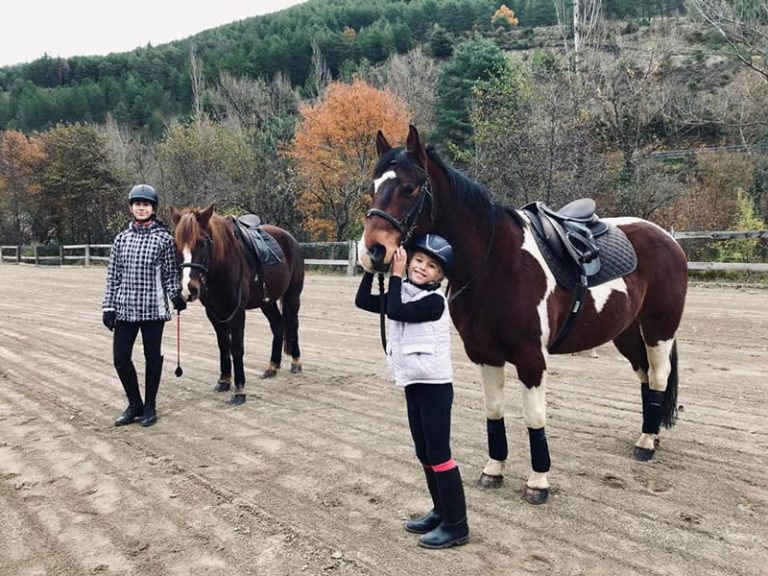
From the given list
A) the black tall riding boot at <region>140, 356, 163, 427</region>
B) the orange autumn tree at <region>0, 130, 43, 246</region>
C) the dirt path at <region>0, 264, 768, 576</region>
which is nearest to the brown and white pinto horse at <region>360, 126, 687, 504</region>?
the dirt path at <region>0, 264, 768, 576</region>

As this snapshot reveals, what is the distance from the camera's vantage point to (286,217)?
23828 mm

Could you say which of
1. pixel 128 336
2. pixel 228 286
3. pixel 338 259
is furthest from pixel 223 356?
pixel 338 259

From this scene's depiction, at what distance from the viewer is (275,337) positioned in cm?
670

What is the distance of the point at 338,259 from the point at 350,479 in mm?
16421

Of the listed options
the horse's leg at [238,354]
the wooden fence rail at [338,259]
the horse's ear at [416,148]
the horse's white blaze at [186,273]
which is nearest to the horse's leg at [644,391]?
the horse's ear at [416,148]

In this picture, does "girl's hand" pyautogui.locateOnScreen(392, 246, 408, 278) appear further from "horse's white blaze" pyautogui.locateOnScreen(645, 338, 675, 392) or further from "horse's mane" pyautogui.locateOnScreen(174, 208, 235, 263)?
"horse's mane" pyautogui.locateOnScreen(174, 208, 235, 263)

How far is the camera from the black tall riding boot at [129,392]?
4.79 meters

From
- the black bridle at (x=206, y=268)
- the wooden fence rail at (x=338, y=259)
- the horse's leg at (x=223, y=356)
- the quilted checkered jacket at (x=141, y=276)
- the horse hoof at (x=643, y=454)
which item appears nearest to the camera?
the horse hoof at (x=643, y=454)

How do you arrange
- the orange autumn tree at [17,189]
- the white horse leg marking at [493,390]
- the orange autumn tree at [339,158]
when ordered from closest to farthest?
1. the white horse leg marking at [493,390]
2. the orange autumn tree at [339,158]
3. the orange autumn tree at [17,189]

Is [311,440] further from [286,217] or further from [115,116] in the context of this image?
[115,116]

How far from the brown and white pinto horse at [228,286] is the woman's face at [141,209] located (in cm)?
32

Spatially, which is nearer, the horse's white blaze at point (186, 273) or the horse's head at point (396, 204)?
the horse's head at point (396, 204)

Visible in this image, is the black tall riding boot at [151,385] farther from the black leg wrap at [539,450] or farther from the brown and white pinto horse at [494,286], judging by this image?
the black leg wrap at [539,450]

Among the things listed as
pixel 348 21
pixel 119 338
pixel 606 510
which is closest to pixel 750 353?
pixel 606 510
